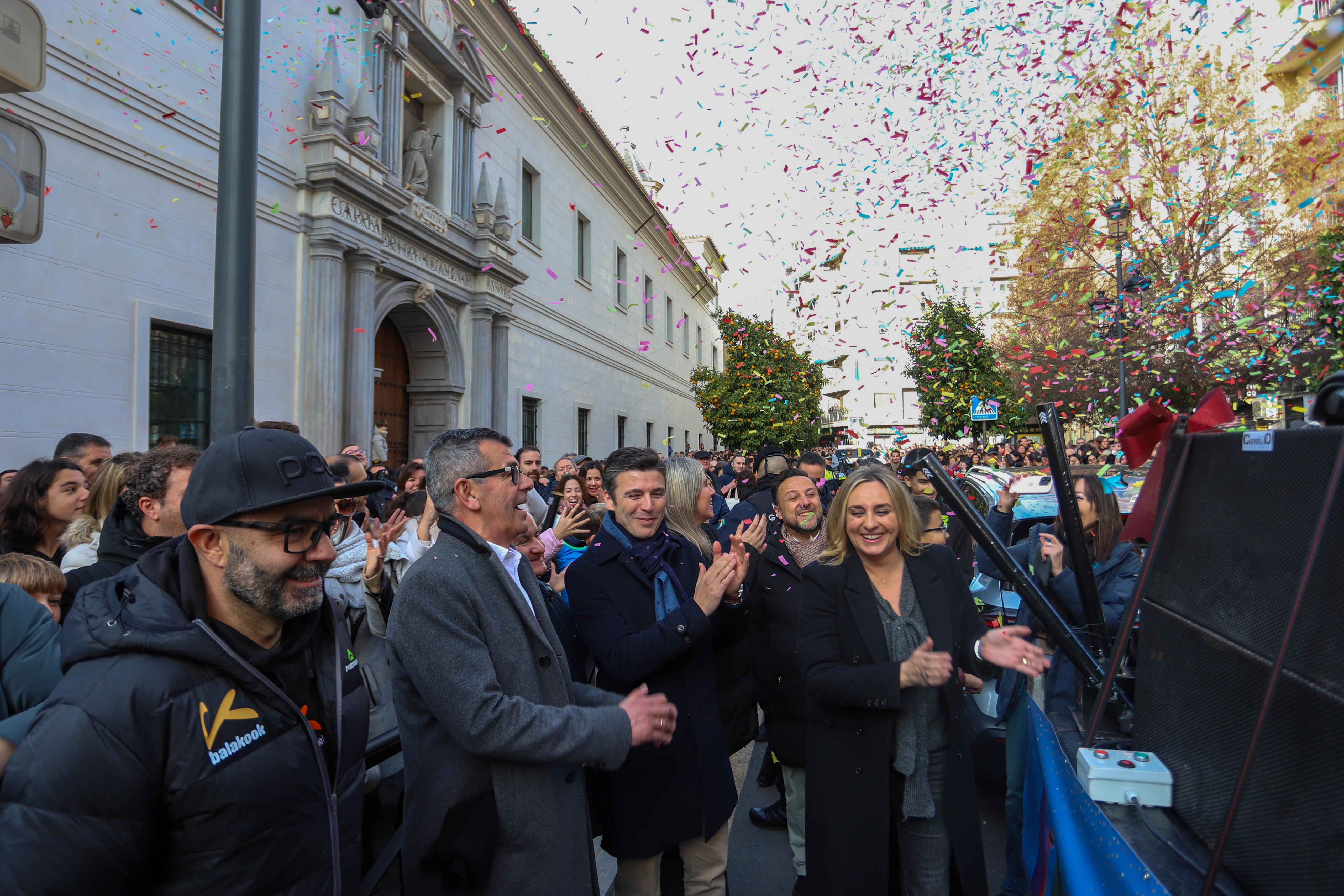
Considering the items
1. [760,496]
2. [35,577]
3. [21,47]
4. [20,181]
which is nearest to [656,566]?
[35,577]

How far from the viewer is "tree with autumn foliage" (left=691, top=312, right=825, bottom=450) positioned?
24.1 m

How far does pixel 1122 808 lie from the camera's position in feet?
5.42

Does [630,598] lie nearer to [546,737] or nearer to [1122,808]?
[546,737]

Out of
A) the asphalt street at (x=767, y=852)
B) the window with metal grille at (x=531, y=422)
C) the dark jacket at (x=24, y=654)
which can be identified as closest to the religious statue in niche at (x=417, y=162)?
the window with metal grille at (x=531, y=422)

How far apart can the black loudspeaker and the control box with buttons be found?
3 cm

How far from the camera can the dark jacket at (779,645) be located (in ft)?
11.5

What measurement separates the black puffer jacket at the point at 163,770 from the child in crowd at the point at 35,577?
55.1 inches

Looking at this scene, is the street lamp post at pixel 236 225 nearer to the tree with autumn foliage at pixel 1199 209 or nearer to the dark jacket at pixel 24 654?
the dark jacket at pixel 24 654

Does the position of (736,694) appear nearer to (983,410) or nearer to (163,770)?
(163,770)

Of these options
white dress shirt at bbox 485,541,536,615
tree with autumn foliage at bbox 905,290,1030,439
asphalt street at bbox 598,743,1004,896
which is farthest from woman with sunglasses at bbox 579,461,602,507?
tree with autumn foliage at bbox 905,290,1030,439

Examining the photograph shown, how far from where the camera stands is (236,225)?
4.03 m

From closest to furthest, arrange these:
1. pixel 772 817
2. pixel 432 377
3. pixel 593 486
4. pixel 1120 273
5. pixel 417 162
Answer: pixel 772 817
pixel 593 486
pixel 417 162
pixel 432 377
pixel 1120 273

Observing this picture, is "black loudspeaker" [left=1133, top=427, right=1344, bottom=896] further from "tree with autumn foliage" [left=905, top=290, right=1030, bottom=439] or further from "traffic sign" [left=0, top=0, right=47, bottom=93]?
"tree with autumn foliage" [left=905, top=290, right=1030, bottom=439]

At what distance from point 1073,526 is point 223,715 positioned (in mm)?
2243
